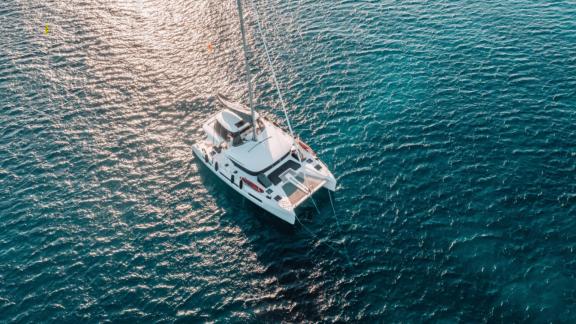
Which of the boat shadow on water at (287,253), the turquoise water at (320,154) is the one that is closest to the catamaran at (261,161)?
the boat shadow on water at (287,253)

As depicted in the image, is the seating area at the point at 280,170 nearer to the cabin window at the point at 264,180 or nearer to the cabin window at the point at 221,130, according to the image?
the cabin window at the point at 264,180

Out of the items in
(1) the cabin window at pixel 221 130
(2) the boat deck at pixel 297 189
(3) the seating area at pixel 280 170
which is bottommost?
(2) the boat deck at pixel 297 189

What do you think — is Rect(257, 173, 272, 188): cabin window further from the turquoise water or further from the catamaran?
the turquoise water

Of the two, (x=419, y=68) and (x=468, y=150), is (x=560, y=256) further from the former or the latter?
(x=419, y=68)

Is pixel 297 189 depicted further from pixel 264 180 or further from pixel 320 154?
pixel 320 154

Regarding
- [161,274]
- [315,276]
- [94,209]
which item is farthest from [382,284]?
[94,209]

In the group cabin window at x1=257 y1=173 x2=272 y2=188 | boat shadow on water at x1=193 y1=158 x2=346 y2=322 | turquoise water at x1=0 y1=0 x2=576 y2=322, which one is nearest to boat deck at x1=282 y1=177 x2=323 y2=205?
cabin window at x1=257 y1=173 x2=272 y2=188

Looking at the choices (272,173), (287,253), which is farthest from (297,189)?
(287,253)
